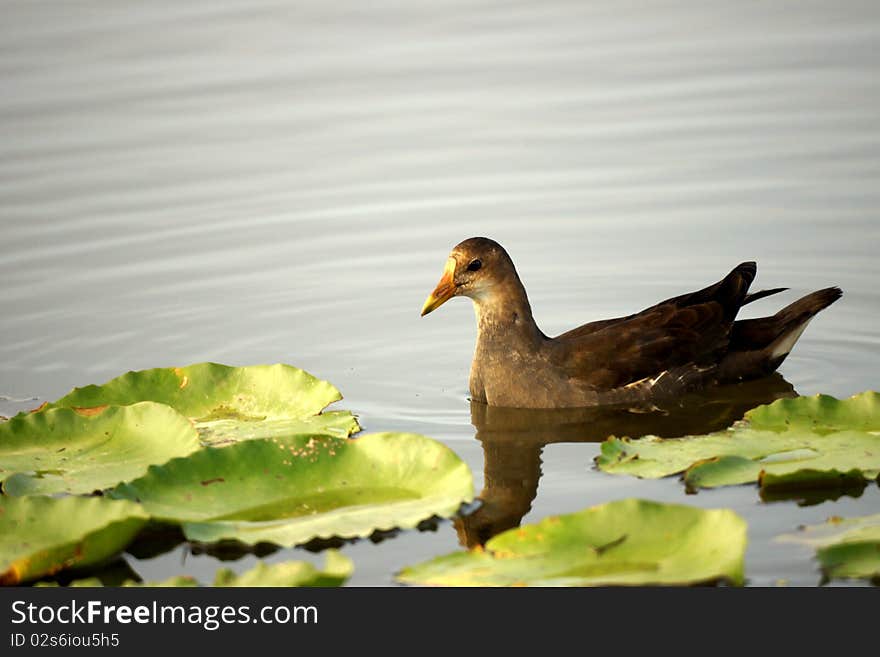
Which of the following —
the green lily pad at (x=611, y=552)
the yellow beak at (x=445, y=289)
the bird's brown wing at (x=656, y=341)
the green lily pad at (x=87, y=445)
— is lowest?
the green lily pad at (x=611, y=552)

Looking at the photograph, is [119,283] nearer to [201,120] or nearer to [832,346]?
[201,120]

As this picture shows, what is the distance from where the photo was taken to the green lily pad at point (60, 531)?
19.0 ft

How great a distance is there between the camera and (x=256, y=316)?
10.2 meters

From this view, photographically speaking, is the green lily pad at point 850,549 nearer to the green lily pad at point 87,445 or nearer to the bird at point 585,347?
the bird at point 585,347

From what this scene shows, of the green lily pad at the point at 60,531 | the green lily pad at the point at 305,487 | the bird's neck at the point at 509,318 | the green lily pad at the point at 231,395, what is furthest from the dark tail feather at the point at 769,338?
the green lily pad at the point at 60,531

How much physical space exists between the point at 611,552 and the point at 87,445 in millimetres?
2912

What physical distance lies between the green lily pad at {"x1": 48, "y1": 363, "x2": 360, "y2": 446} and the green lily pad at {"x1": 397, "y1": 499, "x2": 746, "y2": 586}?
6.85 ft

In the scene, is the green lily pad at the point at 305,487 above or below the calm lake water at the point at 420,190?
below

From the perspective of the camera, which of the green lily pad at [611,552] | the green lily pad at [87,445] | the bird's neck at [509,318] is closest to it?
the green lily pad at [611,552]

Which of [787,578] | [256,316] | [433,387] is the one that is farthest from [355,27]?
[787,578]

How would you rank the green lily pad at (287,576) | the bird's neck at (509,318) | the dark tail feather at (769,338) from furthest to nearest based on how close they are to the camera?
the dark tail feather at (769,338), the bird's neck at (509,318), the green lily pad at (287,576)

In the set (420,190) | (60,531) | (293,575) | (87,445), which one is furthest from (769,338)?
(60,531)

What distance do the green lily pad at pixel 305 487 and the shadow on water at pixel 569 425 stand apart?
0.61 meters
